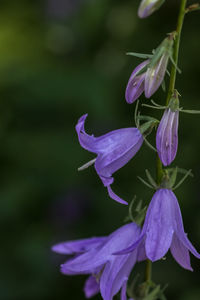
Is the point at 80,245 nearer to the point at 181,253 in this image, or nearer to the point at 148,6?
the point at 181,253

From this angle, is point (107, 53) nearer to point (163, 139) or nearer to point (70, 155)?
point (70, 155)

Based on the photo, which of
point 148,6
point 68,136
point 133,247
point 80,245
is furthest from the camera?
point 68,136

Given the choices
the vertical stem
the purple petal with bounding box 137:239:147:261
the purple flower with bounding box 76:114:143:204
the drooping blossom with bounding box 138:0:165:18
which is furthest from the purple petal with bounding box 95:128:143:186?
the drooping blossom with bounding box 138:0:165:18

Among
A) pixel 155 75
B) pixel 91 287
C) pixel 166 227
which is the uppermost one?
pixel 155 75

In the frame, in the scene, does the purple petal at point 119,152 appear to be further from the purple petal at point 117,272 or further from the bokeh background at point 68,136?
the bokeh background at point 68,136

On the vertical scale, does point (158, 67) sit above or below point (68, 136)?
above

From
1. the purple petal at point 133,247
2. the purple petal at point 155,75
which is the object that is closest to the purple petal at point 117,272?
the purple petal at point 133,247

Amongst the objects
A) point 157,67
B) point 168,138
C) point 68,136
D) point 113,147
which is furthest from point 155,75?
point 68,136
